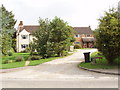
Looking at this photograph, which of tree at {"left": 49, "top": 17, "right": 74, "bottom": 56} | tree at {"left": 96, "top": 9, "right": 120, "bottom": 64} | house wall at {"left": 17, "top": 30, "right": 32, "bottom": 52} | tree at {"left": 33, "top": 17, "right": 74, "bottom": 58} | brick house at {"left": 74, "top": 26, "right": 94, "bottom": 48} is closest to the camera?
tree at {"left": 96, "top": 9, "right": 120, "bottom": 64}

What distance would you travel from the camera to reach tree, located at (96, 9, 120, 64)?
12.9 metres

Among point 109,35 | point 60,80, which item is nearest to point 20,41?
point 109,35

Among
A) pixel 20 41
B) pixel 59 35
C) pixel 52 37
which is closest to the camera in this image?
pixel 52 37

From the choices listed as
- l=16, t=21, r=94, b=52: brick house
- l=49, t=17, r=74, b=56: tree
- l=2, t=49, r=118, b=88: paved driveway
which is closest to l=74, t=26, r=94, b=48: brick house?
l=16, t=21, r=94, b=52: brick house

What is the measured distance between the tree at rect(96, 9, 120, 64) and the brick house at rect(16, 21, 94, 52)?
30.0 metres

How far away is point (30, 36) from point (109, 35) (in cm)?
3347

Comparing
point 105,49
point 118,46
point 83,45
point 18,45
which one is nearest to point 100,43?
point 105,49

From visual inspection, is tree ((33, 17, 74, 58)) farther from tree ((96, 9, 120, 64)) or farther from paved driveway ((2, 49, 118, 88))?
paved driveway ((2, 49, 118, 88))

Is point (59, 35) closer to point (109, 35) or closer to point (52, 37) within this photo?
point (52, 37)

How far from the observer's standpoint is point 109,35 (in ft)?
43.5

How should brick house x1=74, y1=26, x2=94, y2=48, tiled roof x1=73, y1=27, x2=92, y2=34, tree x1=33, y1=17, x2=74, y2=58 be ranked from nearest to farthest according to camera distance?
tree x1=33, y1=17, x2=74, y2=58 < brick house x1=74, y1=26, x2=94, y2=48 < tiled roof x1=73, y1=27, x2=92, y2=34

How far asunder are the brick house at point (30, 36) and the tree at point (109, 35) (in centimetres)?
3003

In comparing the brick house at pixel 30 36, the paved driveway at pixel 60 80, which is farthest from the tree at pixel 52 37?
the brick house at pixel 30 36

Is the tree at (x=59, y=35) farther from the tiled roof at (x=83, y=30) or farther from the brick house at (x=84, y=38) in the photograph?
the tiled roof at (x=83, y=30)
